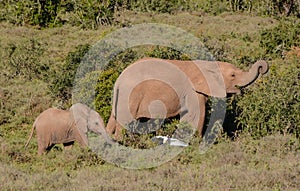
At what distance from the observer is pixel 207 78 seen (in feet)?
33.3

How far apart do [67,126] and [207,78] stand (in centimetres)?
232

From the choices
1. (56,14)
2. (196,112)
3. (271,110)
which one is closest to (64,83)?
(196,112)

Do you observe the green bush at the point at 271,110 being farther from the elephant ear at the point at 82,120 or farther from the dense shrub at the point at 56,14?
the dense shrub at the point at 56,14

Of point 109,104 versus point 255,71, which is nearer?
point 255,71

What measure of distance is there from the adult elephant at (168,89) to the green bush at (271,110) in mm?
361

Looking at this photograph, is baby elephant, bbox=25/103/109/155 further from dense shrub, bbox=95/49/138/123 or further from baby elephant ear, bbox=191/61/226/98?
baby elephant ear, bbox=191/61/226/98

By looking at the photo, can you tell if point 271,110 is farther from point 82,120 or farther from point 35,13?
point 35,13

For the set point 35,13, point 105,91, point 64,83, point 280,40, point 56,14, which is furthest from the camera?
point 56,14

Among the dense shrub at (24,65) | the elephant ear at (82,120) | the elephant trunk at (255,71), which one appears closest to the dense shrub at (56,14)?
the dense shrub at (24,65)

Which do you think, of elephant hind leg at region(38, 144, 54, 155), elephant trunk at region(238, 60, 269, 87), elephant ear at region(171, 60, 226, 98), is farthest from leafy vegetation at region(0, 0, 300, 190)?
elephant ear at region(171, 60, 226, 98)

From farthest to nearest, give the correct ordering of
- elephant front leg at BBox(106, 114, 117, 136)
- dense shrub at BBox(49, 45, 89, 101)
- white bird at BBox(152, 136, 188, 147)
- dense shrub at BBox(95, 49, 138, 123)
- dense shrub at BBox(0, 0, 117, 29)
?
1. dense shrub at BBox(0, 0, 117, 29)
2. dense shrub at BBox(49, 45, 89, 101)
3. dense shrub at BBox(95, 49, 138, 123)
4. elephant front leg at BBox(106, 114, 117, 136)
5. white bird at BBox(152, 136, 188, 147)

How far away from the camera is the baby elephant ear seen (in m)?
10.1

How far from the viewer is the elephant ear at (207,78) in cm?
1014

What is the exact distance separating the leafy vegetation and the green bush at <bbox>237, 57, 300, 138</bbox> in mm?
17
